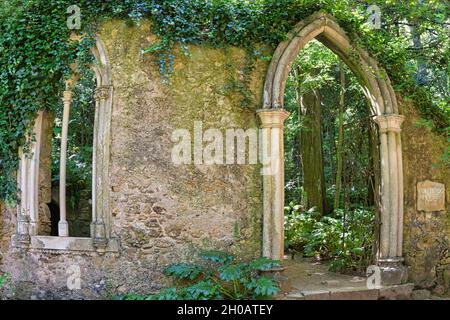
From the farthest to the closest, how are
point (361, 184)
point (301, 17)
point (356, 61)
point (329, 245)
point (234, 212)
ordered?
point (329, 245), point (361, 184), point (356, 61), point (301, 17), point (234, 212)

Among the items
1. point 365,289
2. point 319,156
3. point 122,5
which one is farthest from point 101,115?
point 319,156

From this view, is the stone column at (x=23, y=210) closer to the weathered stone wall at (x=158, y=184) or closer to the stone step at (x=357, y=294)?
the weathered stone wall at (x=158, y=184)

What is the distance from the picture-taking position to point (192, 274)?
5.16 meters

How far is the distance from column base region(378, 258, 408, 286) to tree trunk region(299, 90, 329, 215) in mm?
4049

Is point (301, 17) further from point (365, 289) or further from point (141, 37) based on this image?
point (365, 289)

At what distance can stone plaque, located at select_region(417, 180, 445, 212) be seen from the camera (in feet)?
21.1

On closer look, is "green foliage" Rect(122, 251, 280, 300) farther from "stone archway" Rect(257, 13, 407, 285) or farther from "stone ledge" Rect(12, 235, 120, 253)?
"stone ledge" Rect(12, 235, 120, 253)

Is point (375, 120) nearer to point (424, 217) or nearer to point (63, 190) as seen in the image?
point (424, 217)

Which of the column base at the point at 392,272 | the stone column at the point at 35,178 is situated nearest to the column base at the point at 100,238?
the stone column at the point at 35,178

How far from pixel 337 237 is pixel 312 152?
9.29 feet

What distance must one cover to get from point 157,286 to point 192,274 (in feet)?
1.79

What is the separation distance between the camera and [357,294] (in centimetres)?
569
